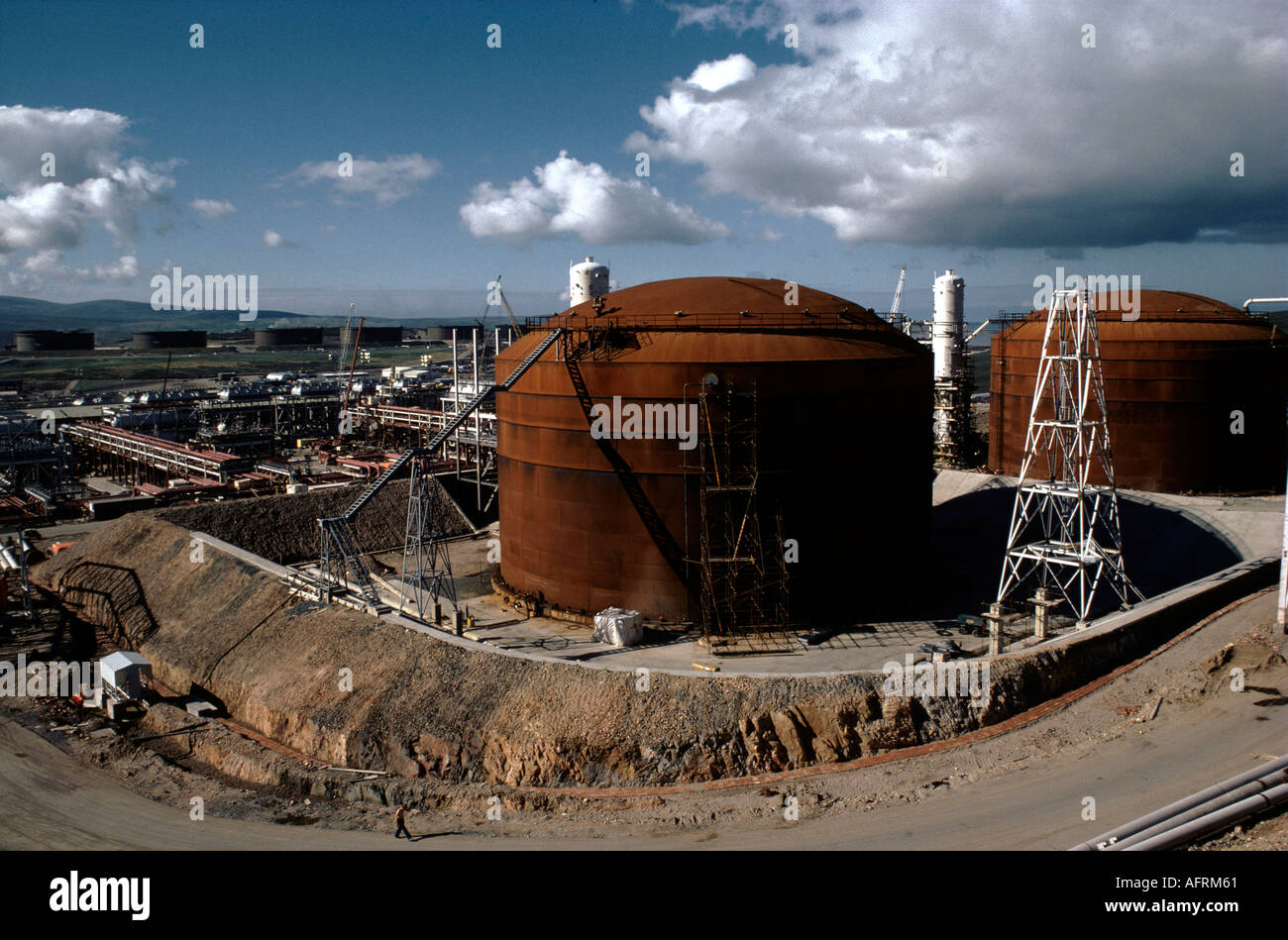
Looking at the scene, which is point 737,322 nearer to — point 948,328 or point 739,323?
point 739,323

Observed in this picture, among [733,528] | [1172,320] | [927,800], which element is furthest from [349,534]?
[1172,320]

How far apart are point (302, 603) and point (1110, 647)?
31.0 metres

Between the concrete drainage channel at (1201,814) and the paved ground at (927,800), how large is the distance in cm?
121

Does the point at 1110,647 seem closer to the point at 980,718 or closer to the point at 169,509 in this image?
the point at 980,718

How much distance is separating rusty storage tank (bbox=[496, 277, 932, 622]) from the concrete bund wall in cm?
581

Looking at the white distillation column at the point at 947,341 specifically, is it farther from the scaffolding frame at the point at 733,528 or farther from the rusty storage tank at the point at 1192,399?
the scaffolding frame at the point at 733,528

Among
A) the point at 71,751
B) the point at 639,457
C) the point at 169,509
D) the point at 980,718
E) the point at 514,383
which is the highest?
the point at 514,383

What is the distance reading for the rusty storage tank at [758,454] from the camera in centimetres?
3309

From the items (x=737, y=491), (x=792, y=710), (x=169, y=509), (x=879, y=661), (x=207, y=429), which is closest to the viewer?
(x=792, y=710)

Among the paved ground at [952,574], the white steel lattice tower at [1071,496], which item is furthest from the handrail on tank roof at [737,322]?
the paved ground at [952,574]

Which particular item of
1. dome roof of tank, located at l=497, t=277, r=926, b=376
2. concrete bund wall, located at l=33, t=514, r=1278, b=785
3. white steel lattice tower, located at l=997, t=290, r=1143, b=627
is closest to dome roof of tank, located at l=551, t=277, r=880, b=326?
dome roof of tank, located at l=497, t=277, r=926, b=376

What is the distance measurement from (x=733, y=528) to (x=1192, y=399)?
31.6 m

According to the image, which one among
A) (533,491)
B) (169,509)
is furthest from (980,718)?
(169,509)

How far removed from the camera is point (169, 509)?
5112 centimetres
